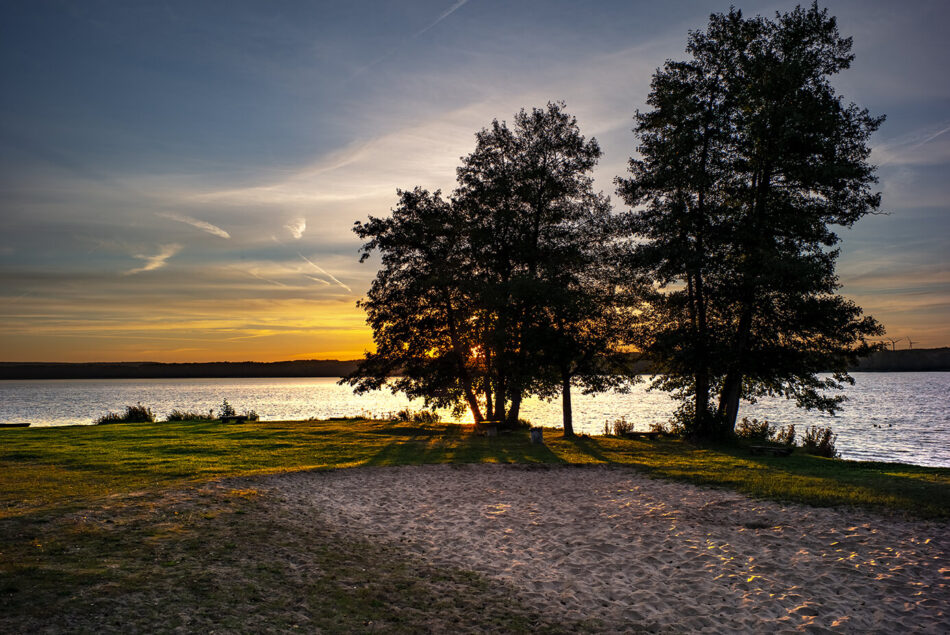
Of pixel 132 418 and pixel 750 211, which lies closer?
pixel 750 211

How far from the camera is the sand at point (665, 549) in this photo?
7.78 metres

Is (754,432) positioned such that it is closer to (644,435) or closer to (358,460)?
(644,435)

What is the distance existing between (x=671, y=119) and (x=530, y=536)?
23.2 metres

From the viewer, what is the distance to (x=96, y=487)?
14.2 m

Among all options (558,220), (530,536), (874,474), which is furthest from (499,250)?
(530,536)

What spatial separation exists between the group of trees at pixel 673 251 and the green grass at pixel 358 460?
4138 millimetres

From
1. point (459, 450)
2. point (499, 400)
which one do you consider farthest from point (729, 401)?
point (459, 450)

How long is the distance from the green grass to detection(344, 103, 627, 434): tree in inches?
147

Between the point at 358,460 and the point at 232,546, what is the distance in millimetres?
11407

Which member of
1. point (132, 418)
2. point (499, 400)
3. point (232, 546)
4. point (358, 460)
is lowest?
point (132, 418)

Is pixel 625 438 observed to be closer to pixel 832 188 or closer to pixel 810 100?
pixel 832 188

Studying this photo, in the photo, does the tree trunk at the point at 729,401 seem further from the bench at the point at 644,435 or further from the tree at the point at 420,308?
the tree at the point at 420,308

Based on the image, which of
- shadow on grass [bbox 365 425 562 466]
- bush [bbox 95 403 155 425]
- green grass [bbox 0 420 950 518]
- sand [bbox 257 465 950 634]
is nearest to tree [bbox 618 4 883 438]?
green grass [bbox 0 420 950 518]

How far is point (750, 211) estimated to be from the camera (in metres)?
26.3
